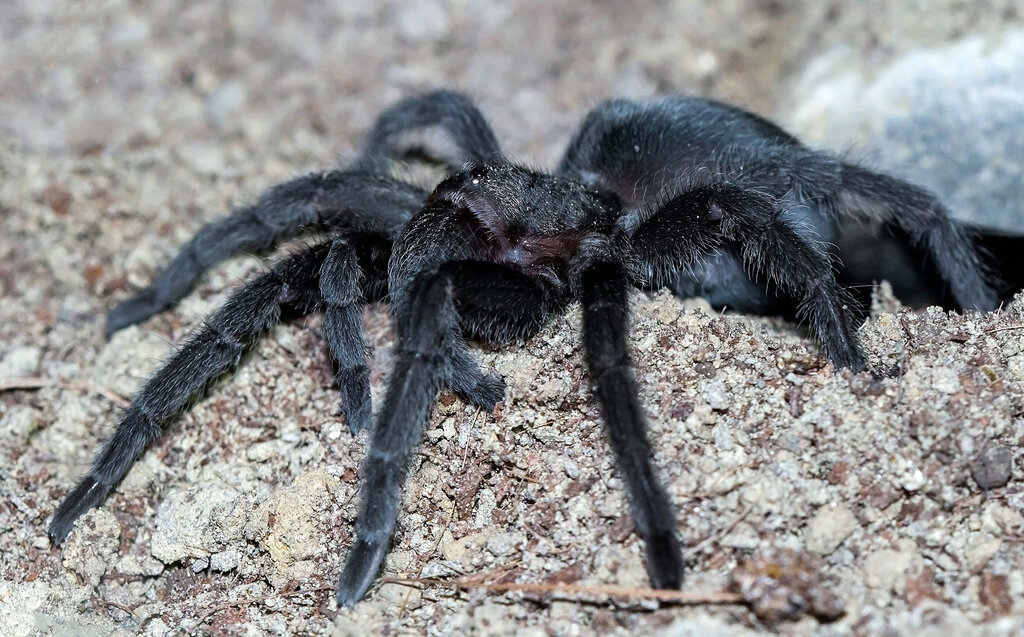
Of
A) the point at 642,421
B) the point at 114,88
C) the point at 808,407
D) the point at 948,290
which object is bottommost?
the point at 642,421

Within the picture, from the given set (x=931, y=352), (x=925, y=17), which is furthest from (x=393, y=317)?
(x=925, y=17)

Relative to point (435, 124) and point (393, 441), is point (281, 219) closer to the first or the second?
point (435, 124)

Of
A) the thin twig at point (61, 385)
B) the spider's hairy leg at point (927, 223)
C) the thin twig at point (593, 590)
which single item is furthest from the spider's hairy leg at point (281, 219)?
the spider's hairy leg at point (927, 223)

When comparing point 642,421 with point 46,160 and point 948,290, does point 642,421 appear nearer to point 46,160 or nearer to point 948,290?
point 948,290

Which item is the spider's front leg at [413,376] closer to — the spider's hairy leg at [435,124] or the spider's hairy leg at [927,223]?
the spider's hairy leg at [435,124]

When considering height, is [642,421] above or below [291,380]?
below

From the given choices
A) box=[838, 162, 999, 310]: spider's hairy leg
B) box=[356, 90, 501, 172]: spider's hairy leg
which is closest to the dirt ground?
box=[838, 162, 999, 310]: spider's hairy leg
